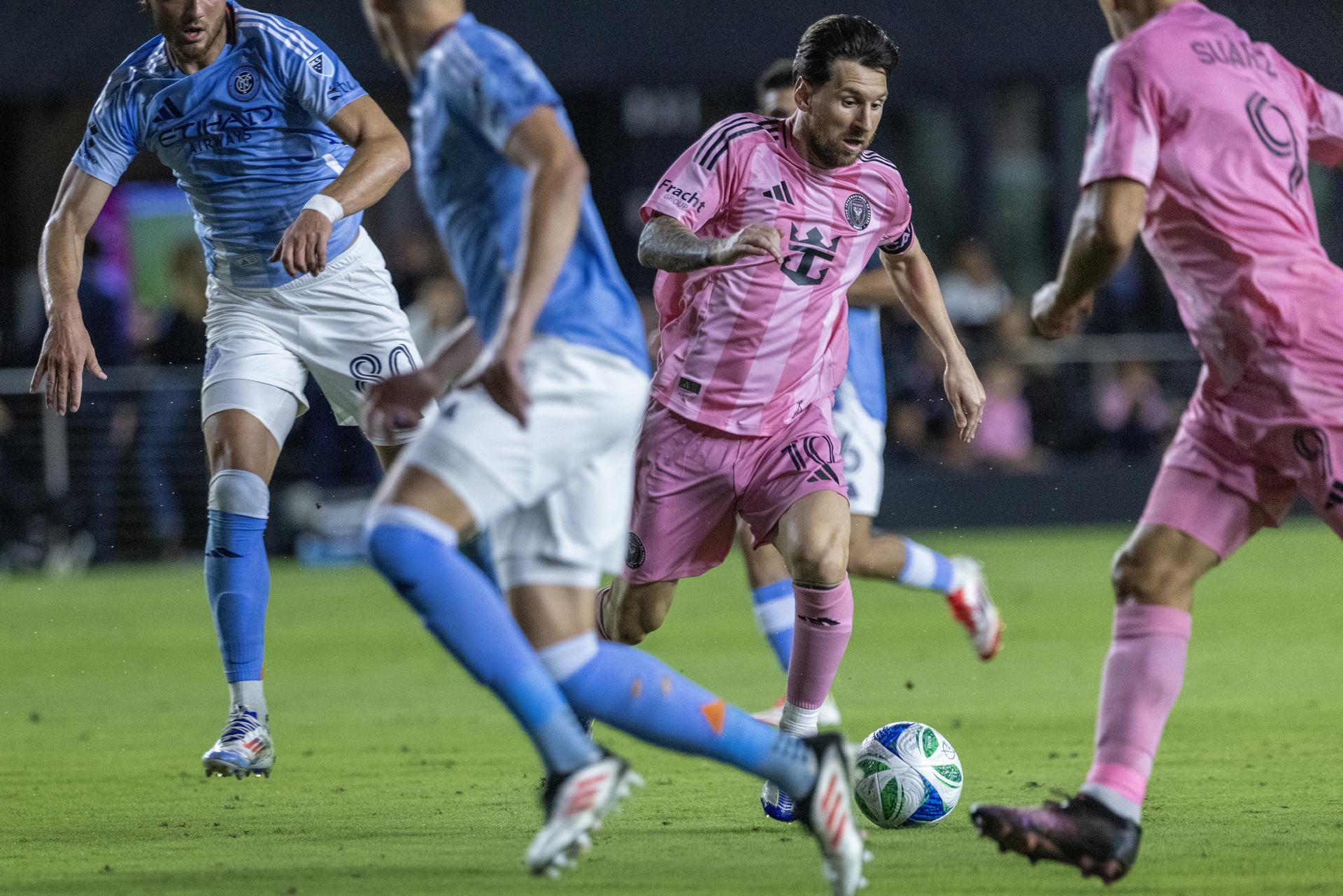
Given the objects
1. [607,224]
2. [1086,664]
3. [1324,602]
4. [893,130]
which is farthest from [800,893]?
[893,130]

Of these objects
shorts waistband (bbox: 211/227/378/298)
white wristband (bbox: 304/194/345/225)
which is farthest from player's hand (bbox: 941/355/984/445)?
shorts waistband (bbox: 211/227/378/298)

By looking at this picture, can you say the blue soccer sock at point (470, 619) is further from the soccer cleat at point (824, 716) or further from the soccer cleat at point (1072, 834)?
the soccer cleat at point (824, 716)

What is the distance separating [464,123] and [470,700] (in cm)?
462

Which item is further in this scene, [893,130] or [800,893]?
[893,130]

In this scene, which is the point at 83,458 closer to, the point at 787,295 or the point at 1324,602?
the point at 1324,602

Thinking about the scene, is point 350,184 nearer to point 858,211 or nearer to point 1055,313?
point 858,211

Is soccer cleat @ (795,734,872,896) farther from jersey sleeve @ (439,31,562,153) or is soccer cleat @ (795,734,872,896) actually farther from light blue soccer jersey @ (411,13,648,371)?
jersey sleeve @ (439,31,562,153)

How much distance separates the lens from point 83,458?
14.7 meters

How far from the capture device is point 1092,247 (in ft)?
13.3

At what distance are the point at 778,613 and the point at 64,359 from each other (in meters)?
2.56

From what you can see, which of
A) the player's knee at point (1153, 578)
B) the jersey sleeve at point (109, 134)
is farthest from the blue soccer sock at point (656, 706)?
the jersey sleeve at point (109, 134)

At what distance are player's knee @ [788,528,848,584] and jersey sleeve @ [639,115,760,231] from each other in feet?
3.10

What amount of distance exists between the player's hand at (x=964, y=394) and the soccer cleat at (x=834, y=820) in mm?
1714

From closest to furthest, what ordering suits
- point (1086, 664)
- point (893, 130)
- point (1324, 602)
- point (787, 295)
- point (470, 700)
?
point (787, 295)
point (470, 700)
point (1086, 664)
point (1324, 602)
point (893, 130)
